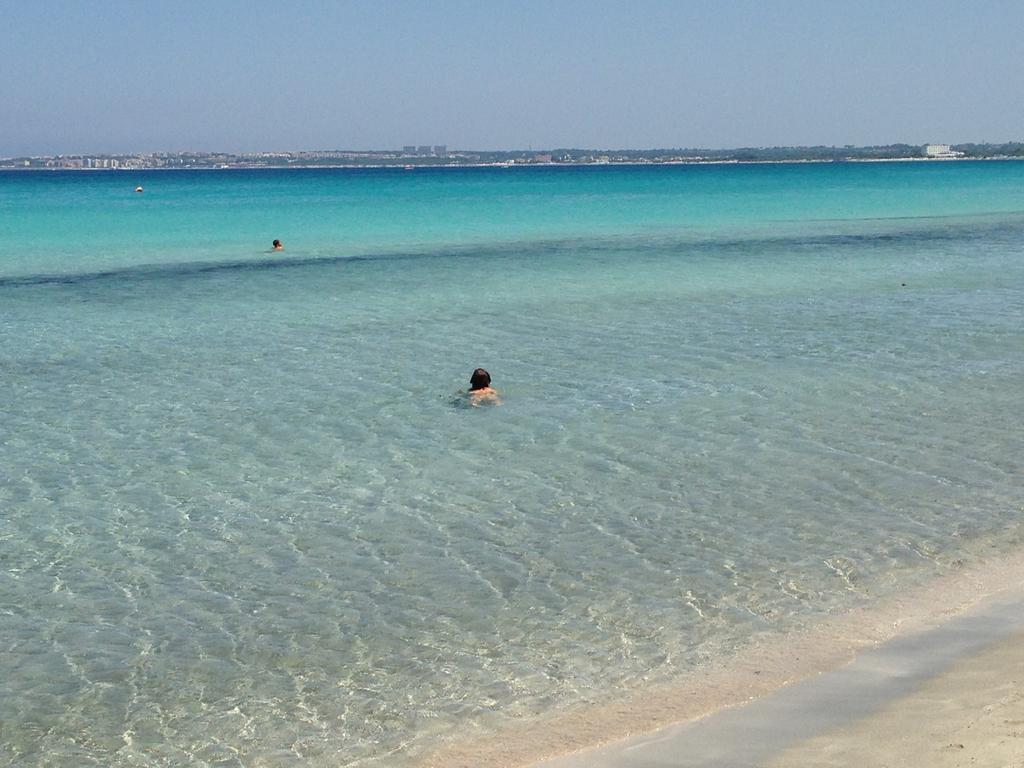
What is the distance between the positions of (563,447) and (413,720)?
21.0 feet

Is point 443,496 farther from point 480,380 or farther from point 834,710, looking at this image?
point 834,710

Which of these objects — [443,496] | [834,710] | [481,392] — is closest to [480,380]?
[481,392]

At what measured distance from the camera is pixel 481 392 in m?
15.9

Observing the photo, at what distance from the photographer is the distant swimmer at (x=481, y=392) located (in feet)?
51.7

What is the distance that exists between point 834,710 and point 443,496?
212 inches

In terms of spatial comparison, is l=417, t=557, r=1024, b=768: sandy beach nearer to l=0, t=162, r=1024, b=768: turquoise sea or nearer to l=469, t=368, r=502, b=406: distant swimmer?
l=0, t=162, r=1024, b=768: turquoise sea

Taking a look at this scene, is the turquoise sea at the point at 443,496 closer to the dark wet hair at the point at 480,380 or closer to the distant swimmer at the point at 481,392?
the distant swimmer at the point at 481,392

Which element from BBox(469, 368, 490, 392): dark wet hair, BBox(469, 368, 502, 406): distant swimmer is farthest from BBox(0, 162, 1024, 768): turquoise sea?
BBox(469, 368, 490, 392): dark wet hair

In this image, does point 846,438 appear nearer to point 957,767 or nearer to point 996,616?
point 996,616

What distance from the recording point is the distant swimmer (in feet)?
51.7

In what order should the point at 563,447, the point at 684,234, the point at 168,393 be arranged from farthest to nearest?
1. the point at 684,234
2. the point at 168,393
3. the point at 563,447

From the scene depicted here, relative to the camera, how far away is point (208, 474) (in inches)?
501

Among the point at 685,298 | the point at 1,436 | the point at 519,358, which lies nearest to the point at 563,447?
the point at 519,358

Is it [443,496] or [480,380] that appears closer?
[443,496]
